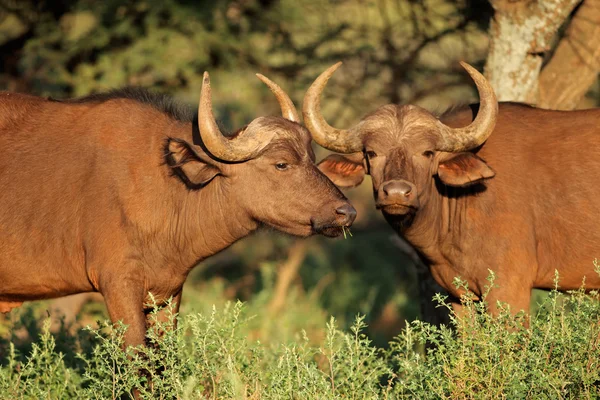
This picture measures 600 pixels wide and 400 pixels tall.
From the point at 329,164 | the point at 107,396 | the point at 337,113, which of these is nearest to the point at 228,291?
the point at 337,113

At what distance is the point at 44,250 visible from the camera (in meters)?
6.73

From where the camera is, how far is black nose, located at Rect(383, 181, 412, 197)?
22.2ft

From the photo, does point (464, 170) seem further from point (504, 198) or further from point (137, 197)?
point (137, 197)

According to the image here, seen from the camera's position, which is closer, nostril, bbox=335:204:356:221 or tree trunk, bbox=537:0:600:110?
nostril, bbox=335:204:356:221

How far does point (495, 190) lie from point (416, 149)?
0.68m

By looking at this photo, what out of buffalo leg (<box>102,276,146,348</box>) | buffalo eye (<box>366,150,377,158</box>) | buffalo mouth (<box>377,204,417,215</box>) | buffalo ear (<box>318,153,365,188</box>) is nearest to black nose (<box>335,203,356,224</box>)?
buffalo mouth (<box>377,204,417,215</box>)

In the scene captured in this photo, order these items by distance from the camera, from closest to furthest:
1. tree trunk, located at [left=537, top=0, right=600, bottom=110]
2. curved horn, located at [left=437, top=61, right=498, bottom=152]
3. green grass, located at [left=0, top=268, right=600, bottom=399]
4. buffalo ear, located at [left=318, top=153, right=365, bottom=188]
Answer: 1. green grass, located at [left=0, top=268, right=600, bottom=399]
2. curved horn, located at [left=437, top=61, right=498, bottom=152]
3. buffalo ear, located at [left=318, top=153, right=365, bottom=188]
4. tree trunk, located at [left=537, top=0, right=600, bottom=110]

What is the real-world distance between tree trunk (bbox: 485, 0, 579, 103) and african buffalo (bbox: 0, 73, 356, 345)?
8.15 feet

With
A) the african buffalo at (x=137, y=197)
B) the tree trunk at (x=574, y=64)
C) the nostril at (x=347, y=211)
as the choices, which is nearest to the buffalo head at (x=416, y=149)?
the nostril at (x=347, y=211)

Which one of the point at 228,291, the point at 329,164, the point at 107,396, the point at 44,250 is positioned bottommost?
the point at 228,291

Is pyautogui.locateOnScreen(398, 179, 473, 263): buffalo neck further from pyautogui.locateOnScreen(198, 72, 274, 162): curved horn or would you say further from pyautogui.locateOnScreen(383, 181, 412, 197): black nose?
pyautogui.locateOnScreen(198, 72, 274, 162): curved horn

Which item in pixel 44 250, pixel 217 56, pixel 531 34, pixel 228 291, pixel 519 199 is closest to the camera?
pixel 44 250

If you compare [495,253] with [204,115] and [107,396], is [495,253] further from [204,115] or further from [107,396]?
[107,396]

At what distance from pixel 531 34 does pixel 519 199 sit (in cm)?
188
